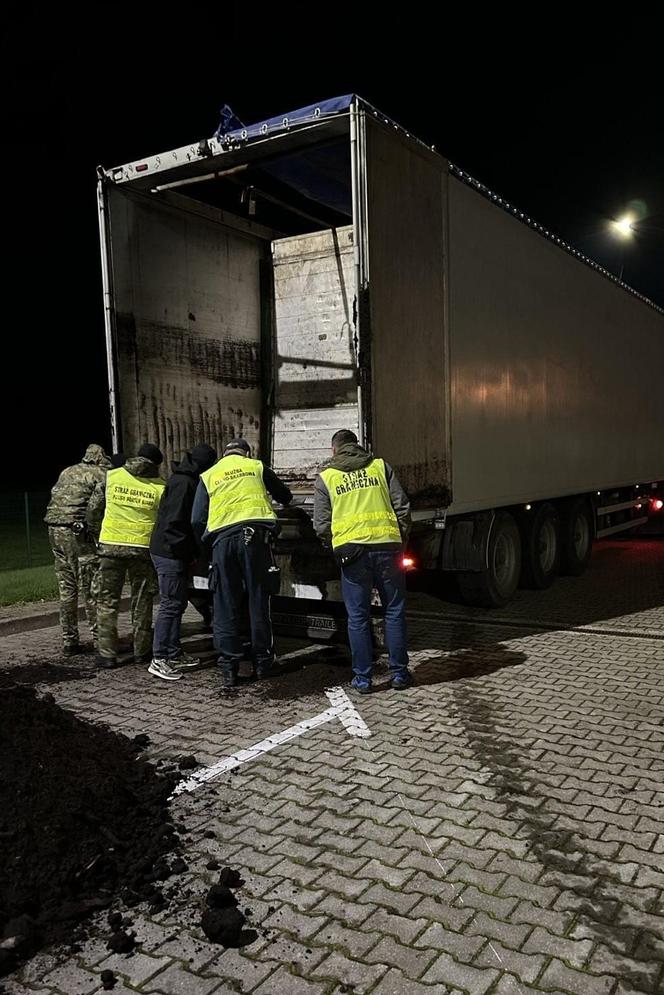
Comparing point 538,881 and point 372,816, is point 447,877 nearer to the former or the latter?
point 538,881

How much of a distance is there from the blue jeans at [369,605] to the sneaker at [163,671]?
4.48ft

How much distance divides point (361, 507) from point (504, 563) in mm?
3548

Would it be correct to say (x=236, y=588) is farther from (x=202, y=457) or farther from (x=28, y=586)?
(x=28, y=586)

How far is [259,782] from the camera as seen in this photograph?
13.2 ft

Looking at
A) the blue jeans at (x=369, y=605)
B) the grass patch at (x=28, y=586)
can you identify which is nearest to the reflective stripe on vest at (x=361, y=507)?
the blue jeans at (x=369, y=605)

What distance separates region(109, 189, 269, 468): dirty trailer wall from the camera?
6.67m

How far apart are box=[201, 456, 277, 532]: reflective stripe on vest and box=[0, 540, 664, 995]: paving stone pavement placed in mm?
1202

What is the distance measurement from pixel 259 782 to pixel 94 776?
31.9 inches

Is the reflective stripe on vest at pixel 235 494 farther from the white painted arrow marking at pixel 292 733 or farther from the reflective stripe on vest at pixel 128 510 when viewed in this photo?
the white painted arrow marking at pixel 292 733

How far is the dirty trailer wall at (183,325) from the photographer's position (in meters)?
6.67

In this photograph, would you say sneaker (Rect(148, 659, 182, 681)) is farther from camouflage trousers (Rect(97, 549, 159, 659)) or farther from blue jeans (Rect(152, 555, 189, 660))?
camouflage trousers (Rect(97, 549, 159, 659))

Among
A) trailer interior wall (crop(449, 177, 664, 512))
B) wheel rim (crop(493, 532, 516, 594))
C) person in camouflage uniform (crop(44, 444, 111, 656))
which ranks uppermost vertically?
trailer interior wall (crop(449, 177, 664, 512))

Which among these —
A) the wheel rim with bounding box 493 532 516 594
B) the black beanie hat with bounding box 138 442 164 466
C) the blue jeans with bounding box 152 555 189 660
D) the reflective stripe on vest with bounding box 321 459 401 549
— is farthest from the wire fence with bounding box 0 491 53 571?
the reflective stripe on vest with bounding box 321 459 401 549

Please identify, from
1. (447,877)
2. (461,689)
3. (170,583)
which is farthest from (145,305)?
(447,877)
